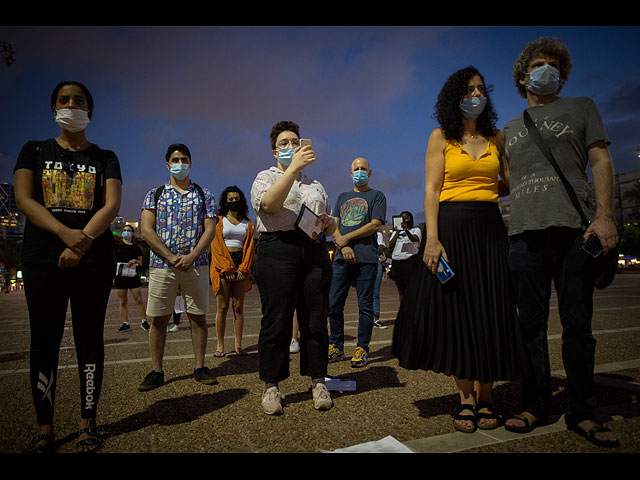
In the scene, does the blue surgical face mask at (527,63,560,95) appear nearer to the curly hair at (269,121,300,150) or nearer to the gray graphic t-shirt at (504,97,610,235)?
the gray graphic t-shirt at (504,97,610,235)

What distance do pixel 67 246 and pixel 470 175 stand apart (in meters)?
2.60

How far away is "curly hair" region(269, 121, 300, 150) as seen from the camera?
11.5ft

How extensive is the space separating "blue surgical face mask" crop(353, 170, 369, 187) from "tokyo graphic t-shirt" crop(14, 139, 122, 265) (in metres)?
3.16

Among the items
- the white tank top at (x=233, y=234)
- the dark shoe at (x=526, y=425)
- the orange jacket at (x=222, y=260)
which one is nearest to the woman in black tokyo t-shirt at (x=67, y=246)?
the dark shoe at (x=526, y=425)

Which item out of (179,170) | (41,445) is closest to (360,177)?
(179,170)

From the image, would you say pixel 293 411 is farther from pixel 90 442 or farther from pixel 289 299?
pixel 90 442

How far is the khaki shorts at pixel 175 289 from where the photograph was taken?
4.04 m

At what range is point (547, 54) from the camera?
9.32 ft

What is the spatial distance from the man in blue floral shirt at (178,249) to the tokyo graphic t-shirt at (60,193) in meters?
1.33
